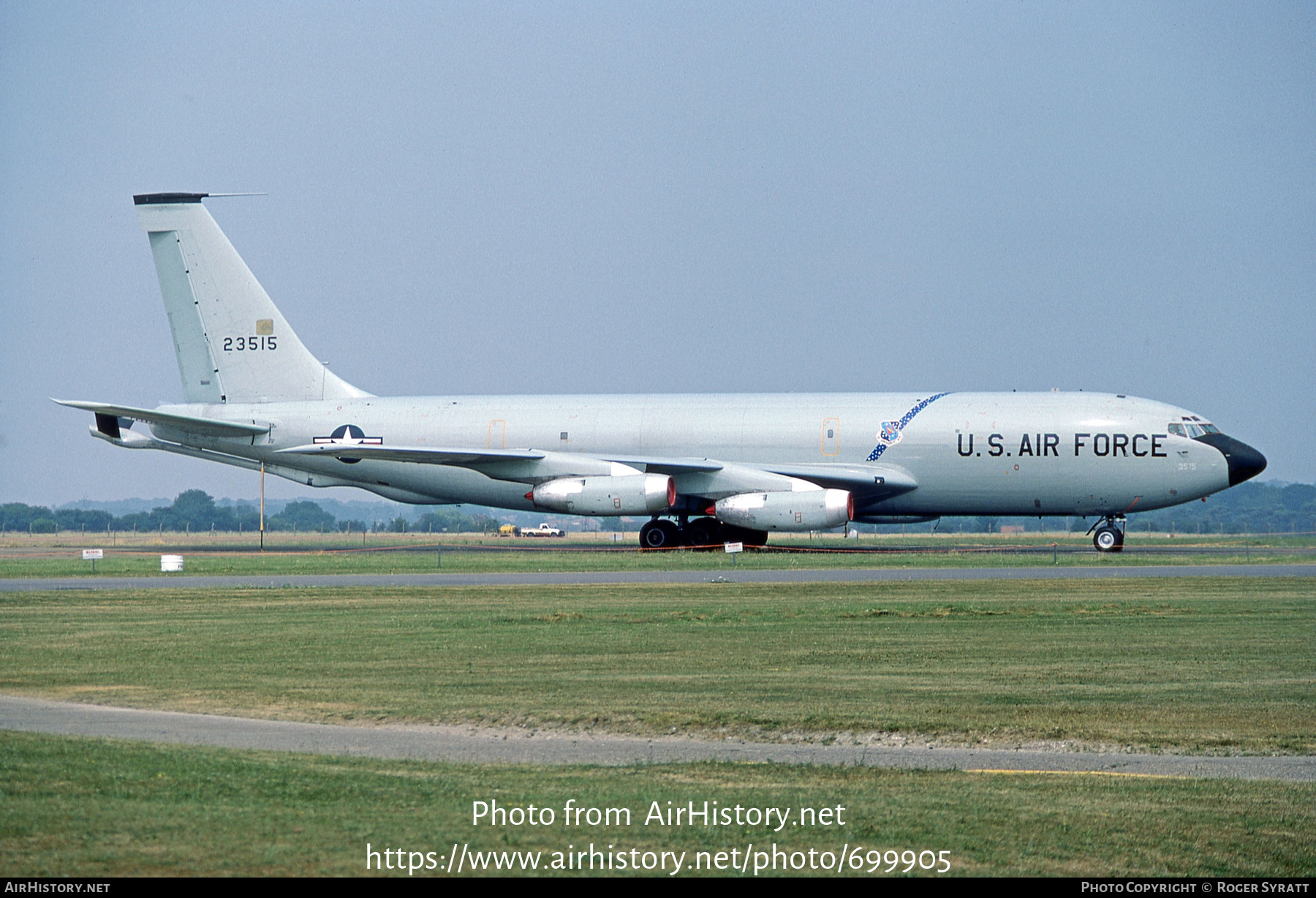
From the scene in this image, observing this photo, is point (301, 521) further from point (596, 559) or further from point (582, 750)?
point (582, 750)

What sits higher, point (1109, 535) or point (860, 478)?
point (860, 478)

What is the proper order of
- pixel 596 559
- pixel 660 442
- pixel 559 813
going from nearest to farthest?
1. pixel 559 813
2. pixel 596 559
3. pixel 660 442

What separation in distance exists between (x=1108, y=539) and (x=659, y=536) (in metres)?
14.2

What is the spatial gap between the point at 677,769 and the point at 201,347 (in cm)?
4460

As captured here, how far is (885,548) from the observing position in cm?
4909

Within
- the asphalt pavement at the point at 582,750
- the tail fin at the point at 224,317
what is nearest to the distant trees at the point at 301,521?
the tail fin at the point at 224,317

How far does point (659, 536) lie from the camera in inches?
1788

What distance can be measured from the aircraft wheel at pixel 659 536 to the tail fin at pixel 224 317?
12.7 meters

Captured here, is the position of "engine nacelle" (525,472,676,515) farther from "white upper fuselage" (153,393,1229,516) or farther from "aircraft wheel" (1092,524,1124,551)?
"aircraft wheel" (1092,524,1124,551)

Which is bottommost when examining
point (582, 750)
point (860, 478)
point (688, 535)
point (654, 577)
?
point (582, 750)

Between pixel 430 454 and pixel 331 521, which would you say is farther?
pixel 331 521

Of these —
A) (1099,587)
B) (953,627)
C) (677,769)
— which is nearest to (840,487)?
(1099,587)

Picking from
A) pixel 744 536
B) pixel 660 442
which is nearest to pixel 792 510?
pixel 744 536

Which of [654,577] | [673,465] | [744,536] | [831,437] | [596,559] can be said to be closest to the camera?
[654,577]
